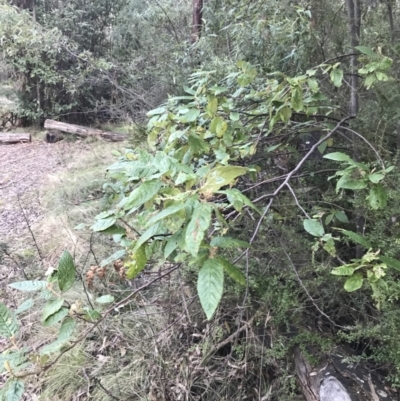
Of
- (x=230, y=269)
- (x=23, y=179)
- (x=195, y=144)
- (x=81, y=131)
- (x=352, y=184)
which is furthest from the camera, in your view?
(x=81, y=131)

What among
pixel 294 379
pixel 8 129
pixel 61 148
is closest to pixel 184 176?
pixel 294 379

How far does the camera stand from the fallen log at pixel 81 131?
7.74m

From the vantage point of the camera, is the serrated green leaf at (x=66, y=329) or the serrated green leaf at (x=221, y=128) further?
the serrated green leaf at (x=221, y=128)

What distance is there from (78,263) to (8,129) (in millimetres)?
6875

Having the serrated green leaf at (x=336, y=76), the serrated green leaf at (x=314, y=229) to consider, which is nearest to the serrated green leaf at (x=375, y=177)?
the serrated green leaf at (x=314, y=229)

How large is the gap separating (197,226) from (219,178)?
0.13m

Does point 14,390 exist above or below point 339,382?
above

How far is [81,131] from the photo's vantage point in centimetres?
806

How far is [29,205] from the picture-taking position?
197 inches

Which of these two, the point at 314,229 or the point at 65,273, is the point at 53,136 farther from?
the point at 314,229

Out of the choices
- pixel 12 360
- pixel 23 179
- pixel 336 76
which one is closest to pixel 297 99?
pixel 336 76

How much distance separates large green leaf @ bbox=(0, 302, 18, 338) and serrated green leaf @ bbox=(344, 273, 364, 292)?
0.89 m

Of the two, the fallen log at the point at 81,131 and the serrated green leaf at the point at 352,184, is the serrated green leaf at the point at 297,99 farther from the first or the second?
the fallen log at the point at 81,131

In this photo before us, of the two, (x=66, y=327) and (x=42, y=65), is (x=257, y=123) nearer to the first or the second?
(x=66, y=327)
